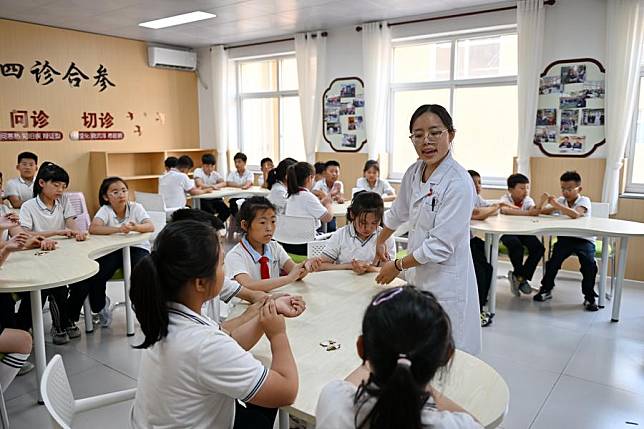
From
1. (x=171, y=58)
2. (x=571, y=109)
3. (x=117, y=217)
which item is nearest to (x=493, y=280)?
(x=571, y=109)

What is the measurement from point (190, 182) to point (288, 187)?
8.19 feet

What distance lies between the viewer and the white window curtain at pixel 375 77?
243 inches

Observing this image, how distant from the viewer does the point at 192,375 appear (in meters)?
1.16

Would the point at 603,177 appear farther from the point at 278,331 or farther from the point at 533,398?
the point at 278,331

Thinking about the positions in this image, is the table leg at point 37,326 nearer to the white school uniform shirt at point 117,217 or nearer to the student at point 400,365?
the white school uniform shirt at point 117,217

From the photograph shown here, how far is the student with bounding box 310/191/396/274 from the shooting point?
8.66ft

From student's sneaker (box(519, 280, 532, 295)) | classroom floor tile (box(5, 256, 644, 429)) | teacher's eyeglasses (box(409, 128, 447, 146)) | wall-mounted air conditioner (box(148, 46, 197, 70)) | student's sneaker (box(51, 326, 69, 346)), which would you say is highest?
wall-mounted air conditioner (box(148, 46, 197, 70))

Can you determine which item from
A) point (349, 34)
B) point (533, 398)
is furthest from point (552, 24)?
point (533, 398)


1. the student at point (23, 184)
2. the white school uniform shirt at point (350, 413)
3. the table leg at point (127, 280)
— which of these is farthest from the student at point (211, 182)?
the white school uniform shirt at point (350, 413)

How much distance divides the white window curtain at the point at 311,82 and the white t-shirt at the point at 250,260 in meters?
4.70

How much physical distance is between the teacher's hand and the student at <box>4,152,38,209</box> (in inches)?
170

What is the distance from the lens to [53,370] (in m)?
1.34

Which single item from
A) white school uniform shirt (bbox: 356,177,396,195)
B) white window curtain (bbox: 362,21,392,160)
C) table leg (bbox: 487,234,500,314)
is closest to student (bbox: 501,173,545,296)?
table leg (bbox: 487,234,500,314)

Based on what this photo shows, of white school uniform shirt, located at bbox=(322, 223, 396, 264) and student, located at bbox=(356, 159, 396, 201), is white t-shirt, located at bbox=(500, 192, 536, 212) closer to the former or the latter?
student, located at bbox=(356, 159, 396, 201)
